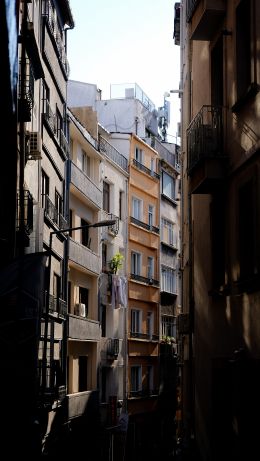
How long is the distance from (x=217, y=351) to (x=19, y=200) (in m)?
6.10

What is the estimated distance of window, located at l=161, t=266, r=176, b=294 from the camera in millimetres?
49875

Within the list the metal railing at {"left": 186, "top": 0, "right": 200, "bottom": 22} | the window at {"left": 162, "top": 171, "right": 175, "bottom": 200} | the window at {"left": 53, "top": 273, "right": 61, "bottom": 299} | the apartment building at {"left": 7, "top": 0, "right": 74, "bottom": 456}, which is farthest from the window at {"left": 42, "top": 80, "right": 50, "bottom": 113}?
the window at {"left": 162, "top": 171, "right": 175, "bottom": 200}

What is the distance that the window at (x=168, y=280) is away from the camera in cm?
4988

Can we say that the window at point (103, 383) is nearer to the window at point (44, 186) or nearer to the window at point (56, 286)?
the window at point (56, 286)

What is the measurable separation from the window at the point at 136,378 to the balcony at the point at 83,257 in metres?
9.87

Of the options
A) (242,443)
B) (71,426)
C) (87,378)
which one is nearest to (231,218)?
(242,443)

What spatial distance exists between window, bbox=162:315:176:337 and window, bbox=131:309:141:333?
385 cm

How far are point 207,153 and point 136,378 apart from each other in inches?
1235

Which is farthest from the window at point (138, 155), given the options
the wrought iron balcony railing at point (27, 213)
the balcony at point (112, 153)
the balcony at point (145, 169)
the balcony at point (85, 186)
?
the wrought iron balcony railing at point (27, 213)

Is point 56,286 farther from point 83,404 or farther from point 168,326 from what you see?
point 168,326

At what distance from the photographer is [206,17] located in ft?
52.5

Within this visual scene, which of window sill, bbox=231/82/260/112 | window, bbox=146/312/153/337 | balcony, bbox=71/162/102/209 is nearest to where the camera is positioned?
window sill, bbox=231/82/260/112

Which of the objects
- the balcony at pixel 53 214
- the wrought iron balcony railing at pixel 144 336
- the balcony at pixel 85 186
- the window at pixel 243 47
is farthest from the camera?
the wrought iron balcony railing at pixel 144 336

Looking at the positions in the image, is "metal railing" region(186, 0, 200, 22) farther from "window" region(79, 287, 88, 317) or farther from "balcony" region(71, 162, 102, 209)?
"window" region(79, 287, 88, 317)
